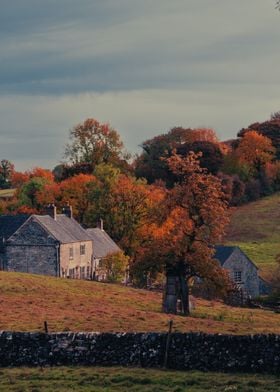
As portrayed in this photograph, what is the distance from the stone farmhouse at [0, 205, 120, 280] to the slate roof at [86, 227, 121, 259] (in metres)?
4.74

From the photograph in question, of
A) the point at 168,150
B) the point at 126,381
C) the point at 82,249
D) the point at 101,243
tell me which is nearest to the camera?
the point at 126,381

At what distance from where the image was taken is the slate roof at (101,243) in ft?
288

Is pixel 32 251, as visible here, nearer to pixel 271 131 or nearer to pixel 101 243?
pixel 101 243

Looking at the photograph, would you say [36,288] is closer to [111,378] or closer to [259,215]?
[111,378]

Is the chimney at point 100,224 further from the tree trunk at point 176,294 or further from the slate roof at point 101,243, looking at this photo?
the tree trunk at point 176,294

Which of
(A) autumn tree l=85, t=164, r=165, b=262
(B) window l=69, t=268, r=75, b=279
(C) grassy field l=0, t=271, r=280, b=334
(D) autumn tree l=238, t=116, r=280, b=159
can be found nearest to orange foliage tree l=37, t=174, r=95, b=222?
(A) autumn tree l=85, t=164, r=165, b=262

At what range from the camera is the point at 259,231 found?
119000 mm

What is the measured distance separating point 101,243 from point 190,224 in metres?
39.7

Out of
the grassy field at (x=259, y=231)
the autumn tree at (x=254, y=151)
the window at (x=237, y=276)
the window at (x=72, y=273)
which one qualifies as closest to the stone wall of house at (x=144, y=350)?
the window at (x=72, y=273)

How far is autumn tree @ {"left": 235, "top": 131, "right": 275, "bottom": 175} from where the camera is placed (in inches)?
5832

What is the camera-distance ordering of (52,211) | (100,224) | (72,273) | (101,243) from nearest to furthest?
(72,273), (52,211), (101,243), (100,224)

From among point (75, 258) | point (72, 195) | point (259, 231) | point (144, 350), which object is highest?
point (72, 195)

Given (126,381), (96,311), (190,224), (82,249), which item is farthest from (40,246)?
(126,381)

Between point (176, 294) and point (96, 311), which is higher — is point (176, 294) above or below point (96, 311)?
above
